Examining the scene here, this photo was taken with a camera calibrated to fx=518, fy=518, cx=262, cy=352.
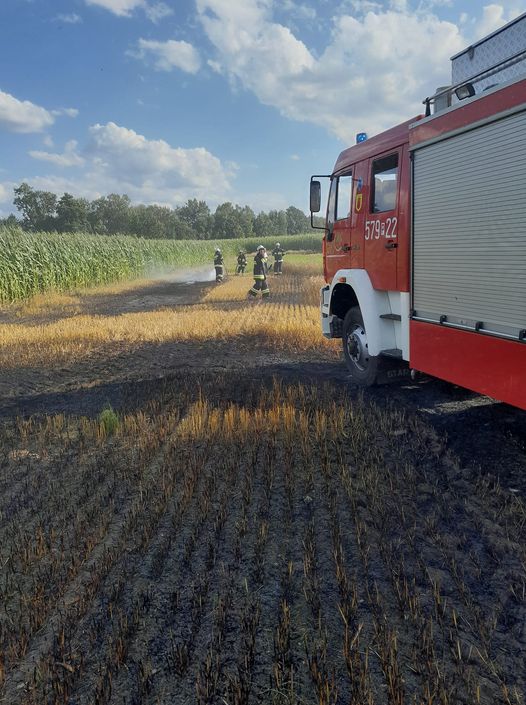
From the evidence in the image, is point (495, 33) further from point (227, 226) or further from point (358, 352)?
point (227, 226)

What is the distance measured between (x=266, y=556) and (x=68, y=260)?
19.5m

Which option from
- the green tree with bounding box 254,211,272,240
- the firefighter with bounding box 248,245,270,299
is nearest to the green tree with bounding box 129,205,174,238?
the green tree with bounding box 254,211,272,240

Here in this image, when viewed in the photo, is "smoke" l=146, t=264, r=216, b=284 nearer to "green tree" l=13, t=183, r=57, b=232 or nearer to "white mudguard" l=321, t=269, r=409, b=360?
"white mudguard" l=321, t=269, r=409, b=360

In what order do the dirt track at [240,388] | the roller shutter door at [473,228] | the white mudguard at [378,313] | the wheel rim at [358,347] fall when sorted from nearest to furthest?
the roller shutter door at [473,228], the dirt track at [240,388], the white mudguard at [378,313], the wheel rim at [358,347]

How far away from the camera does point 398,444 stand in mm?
4562

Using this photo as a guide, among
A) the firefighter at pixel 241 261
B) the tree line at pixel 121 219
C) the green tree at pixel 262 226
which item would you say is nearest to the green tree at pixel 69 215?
the tree line at pixel 121 219

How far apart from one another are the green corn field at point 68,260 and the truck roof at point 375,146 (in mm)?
13708

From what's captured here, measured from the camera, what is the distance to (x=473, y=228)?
3947 mm

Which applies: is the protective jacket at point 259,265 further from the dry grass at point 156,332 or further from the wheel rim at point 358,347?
the wheel rim at point 358,347

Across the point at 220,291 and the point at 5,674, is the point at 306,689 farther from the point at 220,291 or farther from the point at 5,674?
the point at 220,291

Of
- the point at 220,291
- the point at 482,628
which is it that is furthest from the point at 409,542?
the point at 220,291

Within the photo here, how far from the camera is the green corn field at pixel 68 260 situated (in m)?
17.0

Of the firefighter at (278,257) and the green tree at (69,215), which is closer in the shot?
the firefighter at (278,257)

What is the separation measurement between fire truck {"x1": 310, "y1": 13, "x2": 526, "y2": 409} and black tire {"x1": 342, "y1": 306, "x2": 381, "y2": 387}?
0.02 meters
